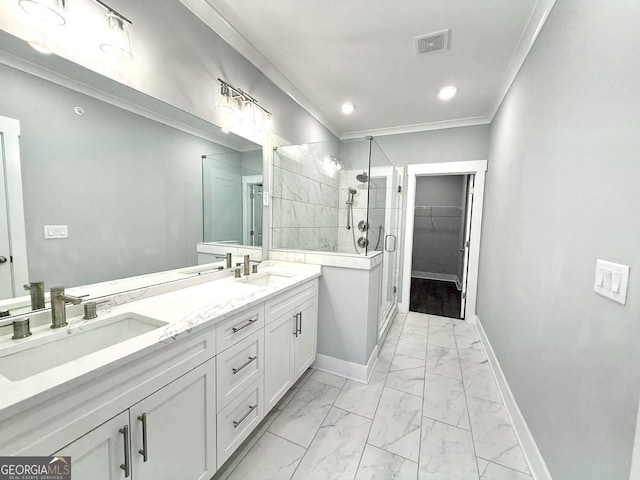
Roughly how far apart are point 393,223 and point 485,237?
3.55 feet

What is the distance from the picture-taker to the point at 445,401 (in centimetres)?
193

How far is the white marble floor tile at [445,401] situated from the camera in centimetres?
176

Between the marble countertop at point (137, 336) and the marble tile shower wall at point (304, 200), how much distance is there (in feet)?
2.74

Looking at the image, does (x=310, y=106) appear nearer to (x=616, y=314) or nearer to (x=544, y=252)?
(x=544, y=252)

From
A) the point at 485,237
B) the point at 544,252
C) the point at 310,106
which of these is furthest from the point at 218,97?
the point at 485,237

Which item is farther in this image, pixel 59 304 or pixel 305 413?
pixel 305 413

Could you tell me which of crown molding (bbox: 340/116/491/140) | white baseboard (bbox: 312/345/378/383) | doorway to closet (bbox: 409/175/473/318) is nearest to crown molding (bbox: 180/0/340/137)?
crown molding (bbox: 340/116/491/140)

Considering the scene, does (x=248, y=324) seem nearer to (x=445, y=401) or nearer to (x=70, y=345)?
(x=70, y=345)

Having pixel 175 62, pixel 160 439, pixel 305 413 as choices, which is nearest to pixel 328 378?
pixel 305 413

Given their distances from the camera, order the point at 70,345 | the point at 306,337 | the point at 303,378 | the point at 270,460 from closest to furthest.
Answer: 1. the point at 70,345
2. the point at 270,460
3. the point at 306,337
4. the point at 303,378

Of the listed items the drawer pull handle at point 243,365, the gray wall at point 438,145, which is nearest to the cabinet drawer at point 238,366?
the drawer pull handle at point 243,365

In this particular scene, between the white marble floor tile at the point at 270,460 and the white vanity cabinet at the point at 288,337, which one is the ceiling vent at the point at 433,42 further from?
the white marble floor tile at the point at 270,460

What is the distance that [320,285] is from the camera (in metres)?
2.23

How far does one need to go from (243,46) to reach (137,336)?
6.88 ft
